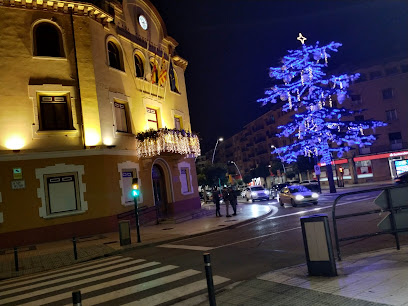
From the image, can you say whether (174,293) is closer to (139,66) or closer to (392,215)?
(392,215)

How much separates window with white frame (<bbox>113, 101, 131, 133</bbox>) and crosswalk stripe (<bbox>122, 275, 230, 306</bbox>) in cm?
1471

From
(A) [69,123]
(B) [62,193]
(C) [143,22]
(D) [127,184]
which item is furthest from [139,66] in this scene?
(B) [62,193]

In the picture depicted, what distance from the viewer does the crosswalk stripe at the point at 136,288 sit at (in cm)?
678

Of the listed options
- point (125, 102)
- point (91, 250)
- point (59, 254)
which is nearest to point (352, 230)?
point (91, 250)

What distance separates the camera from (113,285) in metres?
7.78

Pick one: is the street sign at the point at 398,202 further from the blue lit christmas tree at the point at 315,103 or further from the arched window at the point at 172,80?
the blue lit christmas tree at the point at 315,103

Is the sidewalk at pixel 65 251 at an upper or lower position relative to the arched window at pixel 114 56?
lower

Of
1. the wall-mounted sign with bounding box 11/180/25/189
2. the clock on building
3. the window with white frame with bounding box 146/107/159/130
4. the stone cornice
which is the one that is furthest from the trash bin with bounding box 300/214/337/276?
the clock on building

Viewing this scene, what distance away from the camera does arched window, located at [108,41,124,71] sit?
21.2 metres

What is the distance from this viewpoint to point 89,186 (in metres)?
18.3

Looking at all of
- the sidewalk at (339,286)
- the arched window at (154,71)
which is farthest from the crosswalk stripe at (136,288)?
the arched window at (154,71)

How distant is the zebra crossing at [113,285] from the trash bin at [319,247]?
1.88 m

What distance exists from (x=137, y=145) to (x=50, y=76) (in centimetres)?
614

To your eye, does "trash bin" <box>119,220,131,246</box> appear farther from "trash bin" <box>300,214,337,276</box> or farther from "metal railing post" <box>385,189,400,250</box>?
"metal railing post" <box>385,189,400,250</box>
